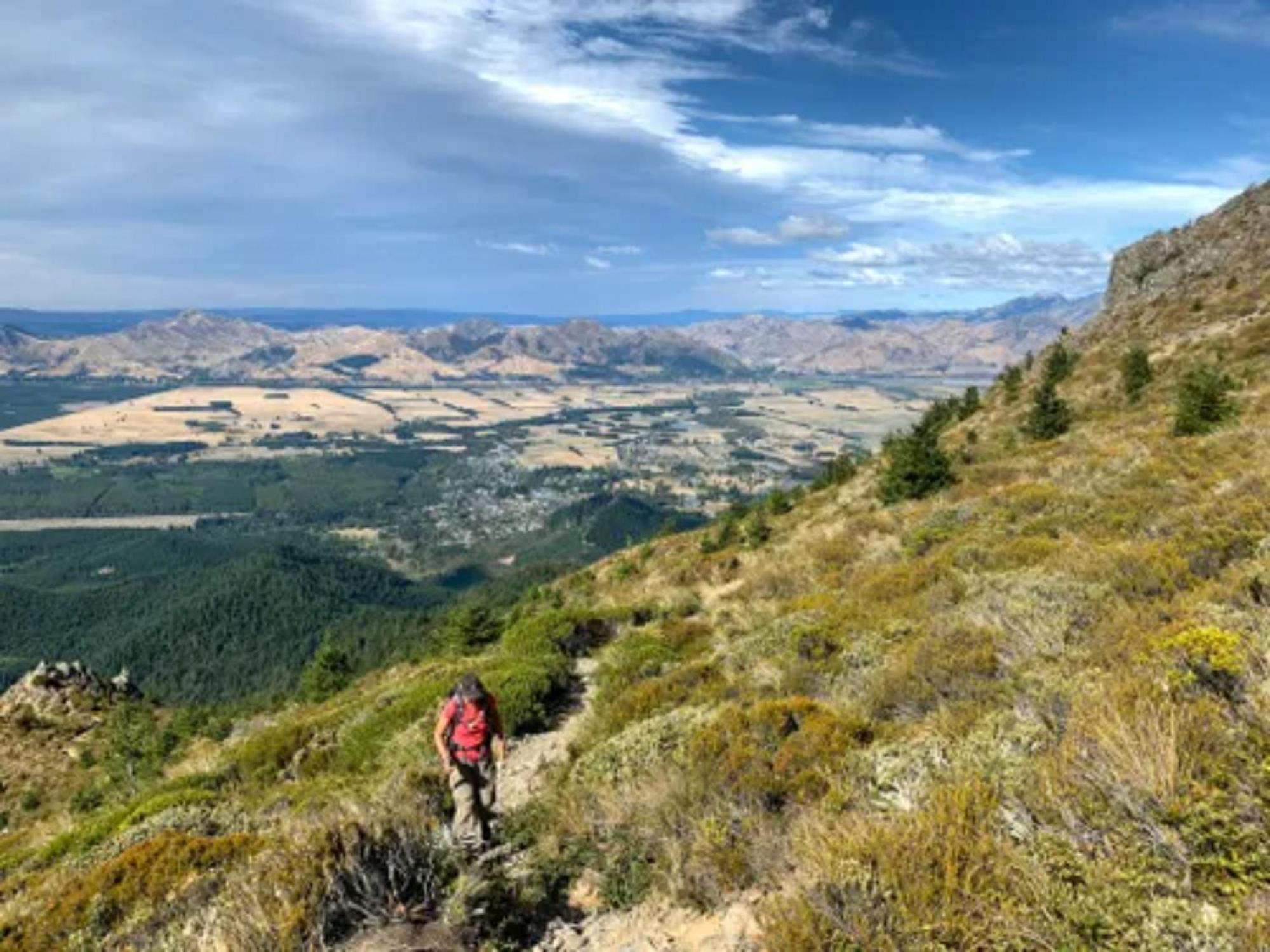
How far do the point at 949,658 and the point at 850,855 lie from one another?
15.5ft

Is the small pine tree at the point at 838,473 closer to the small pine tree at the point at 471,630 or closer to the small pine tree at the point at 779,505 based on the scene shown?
the small pine tree at the point at 779,505

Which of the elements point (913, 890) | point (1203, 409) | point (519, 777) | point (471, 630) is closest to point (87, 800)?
point (471, 630)

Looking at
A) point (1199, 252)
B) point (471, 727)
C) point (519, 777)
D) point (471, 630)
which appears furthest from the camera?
point (1199, 252)

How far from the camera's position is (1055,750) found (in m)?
5.35

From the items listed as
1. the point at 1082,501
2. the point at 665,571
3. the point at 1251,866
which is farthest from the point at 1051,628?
the point at 665,571

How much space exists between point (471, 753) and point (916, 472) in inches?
925

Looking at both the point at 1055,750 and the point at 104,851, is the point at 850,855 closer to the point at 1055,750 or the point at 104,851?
the point at 1055,750


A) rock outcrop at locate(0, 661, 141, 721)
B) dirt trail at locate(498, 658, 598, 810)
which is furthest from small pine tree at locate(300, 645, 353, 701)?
dirt trail at locate(498, 658, 598, 810)

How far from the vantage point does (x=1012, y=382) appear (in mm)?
51781

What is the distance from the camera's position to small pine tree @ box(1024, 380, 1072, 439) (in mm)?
31734

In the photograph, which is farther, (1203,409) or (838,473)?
(838,473)

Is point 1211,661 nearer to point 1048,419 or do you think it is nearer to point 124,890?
point 124,890

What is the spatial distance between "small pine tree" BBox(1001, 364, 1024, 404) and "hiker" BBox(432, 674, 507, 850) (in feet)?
156

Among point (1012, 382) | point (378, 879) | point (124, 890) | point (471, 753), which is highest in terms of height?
point (1012, 382)
